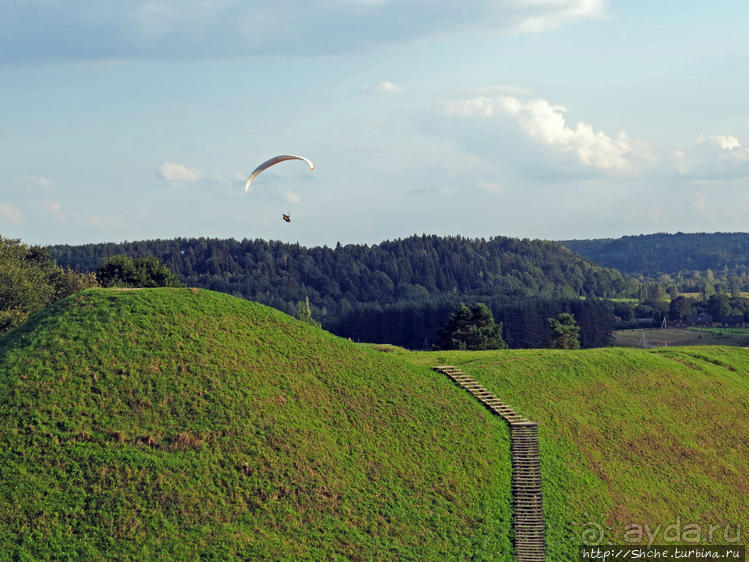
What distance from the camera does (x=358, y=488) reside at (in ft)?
132

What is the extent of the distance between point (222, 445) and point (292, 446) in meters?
4.04

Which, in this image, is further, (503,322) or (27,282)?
(503,322)

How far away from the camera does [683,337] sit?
525ft

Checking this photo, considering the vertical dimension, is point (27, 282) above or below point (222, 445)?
above

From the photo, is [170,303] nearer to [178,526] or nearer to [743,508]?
[178,526]

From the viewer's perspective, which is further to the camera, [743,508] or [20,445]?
[743,508]

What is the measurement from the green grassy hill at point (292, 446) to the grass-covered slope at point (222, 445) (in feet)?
0.36

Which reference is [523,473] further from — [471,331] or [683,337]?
[683,337]

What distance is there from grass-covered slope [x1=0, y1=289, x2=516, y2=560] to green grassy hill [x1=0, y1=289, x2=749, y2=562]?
0.36 ft

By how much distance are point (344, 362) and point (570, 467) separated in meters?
17.4

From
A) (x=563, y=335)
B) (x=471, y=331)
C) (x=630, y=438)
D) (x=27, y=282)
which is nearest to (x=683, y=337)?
(x=563, y=335)

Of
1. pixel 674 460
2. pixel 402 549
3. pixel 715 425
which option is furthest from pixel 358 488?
pixel 715 425

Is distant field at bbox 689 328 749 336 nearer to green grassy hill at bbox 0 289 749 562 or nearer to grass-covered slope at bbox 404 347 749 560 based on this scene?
grass-covered slope at bbox 404 347 749 560

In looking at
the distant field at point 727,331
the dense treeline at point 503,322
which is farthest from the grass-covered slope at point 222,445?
the distant field at point 727,331
